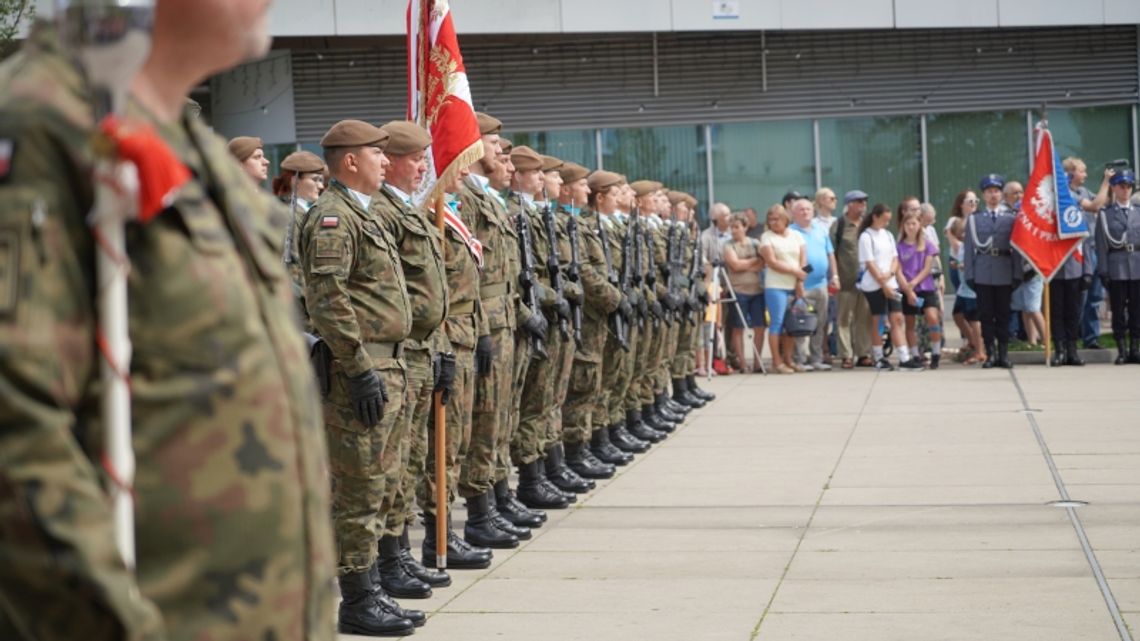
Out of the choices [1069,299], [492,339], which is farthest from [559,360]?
[1069,299]

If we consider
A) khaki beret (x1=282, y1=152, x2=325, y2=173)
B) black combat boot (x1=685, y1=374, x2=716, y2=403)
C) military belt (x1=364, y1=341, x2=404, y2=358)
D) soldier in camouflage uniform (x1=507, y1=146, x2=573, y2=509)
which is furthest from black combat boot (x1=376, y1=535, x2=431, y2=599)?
black combat boot (x1=685, y1=374, x2=716, y2=403)

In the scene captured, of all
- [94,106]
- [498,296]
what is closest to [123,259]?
[94,106]

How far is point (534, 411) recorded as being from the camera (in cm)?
989

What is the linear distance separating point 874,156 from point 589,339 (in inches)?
625

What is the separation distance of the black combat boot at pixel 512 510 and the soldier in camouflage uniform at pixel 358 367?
2486mm

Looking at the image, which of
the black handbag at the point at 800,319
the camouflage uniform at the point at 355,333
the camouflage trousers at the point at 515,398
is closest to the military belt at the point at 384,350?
the camouflage uniform at the point at 355,333

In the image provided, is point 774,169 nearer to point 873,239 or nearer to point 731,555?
point 873,239

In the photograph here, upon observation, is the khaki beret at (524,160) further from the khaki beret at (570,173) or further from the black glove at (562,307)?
the khaki beret at (570,173)

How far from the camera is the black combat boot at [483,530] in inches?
339

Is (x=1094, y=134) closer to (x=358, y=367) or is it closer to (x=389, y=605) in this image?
(x=389, y=605)

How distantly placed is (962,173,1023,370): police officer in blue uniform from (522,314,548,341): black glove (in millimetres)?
9962

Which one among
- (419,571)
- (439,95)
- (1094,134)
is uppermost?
(1094,134)

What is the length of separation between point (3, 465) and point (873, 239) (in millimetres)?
17317

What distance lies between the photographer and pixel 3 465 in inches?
83.0
